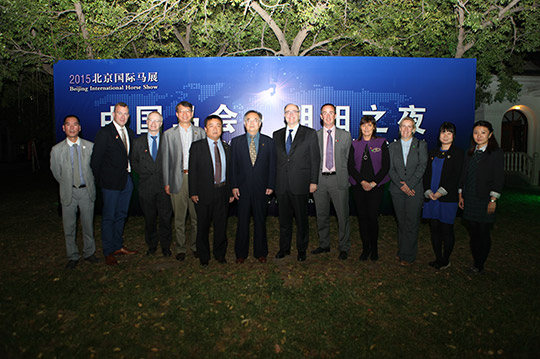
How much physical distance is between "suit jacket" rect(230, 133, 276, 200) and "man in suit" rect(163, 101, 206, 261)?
0.64 meters

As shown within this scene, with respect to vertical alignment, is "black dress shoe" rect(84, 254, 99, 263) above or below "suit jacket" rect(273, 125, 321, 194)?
below

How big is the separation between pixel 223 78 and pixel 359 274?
456cm

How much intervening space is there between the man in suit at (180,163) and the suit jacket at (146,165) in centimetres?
9

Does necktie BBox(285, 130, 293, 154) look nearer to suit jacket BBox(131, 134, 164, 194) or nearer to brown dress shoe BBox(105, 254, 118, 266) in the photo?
suit jacket BBox(131, 134, 164, 194)

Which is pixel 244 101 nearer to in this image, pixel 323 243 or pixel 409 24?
pixel 323 243

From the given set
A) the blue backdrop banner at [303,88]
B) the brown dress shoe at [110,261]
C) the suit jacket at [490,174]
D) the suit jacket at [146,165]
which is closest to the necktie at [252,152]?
the suit jacket at [146,165]

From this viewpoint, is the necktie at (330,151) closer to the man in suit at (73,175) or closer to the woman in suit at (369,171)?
the woman in suit at (369,171)

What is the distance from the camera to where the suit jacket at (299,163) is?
452 centimetres

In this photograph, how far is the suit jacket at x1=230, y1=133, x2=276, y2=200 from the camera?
4387 mm

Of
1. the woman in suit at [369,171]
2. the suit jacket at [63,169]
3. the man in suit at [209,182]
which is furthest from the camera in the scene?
the woman in suit at [369,171]

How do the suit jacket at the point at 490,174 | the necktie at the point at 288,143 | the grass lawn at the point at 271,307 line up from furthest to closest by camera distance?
the necktie at the point at 288,143 → the suit jacket at the point at 490,174 → the grass lawn at the point at 271,307

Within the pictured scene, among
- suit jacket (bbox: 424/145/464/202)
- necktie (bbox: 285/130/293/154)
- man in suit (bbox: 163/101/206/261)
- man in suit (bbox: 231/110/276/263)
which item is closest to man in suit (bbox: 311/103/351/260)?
necktie (bbox: 285/130/293/154)

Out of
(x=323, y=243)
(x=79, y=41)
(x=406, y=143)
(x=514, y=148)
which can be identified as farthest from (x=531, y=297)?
(x=514, y=148)

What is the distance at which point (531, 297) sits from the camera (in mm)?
3736
